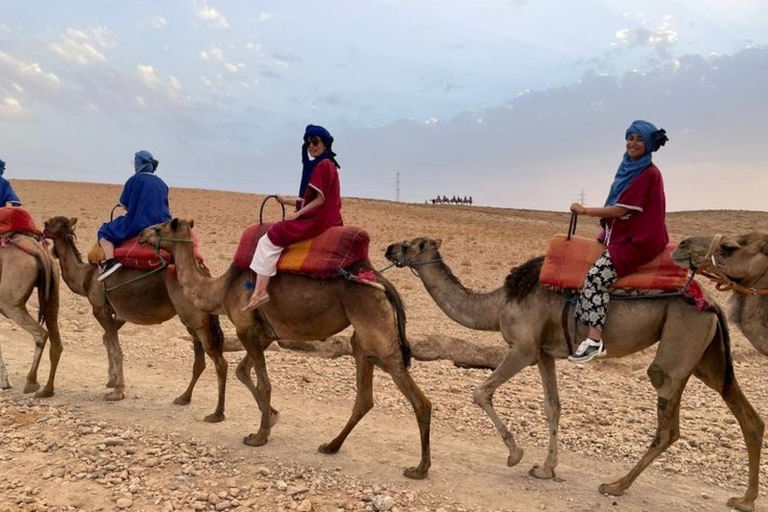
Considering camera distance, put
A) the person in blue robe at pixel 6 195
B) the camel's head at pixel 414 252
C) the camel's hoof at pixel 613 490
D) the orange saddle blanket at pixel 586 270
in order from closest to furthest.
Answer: the orange saddle blanket at pixel 586 270 < the camel's hoof at pixel 613 490 < the camel's head at pixel 414 252 < the person in blue robe at pixel 6 195

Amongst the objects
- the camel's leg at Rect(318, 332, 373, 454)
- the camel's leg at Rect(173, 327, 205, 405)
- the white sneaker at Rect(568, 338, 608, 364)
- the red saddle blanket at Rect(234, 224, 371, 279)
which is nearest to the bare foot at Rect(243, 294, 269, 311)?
the red saddle blanket at Rect(234, 224, 371, 279)

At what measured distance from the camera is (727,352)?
222 inches

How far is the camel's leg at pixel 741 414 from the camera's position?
5348mm

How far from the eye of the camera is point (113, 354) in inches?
324

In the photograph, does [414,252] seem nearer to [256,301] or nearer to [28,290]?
[256,301]

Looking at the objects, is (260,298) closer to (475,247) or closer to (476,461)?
(476,461)

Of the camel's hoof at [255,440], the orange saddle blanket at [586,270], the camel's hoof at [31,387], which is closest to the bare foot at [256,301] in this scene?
the camel's hoof at [255,440]

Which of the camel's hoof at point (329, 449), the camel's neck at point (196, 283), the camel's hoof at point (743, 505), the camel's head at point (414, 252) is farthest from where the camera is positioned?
the camel's neck at point (196, 283)

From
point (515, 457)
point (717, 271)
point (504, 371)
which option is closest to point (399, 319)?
point (504, 371)

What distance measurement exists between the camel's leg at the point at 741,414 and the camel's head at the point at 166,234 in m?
5.69

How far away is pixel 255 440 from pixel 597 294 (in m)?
3.76

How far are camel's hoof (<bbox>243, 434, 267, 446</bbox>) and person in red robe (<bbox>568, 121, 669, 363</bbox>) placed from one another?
10.8 ft

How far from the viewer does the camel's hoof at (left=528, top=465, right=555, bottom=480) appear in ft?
19.3

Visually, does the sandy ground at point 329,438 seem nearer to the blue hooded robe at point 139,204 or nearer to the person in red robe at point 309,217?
the person in red robe at point 309,217
